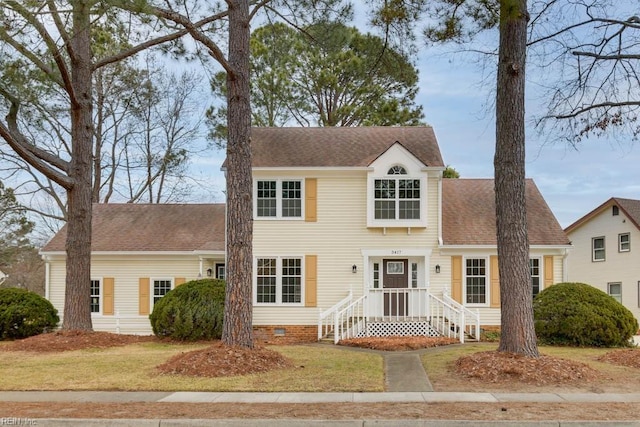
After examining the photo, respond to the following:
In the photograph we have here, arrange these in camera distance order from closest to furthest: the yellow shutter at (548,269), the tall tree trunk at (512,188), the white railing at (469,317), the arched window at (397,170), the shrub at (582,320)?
the tall tree trunk at (512,188) → the shrub at (582,320) → the white railing at (469,317) → the arched window at (397,170) → the yellow shutter at (548,269)

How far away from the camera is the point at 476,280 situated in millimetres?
20812

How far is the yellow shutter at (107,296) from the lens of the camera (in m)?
22.7

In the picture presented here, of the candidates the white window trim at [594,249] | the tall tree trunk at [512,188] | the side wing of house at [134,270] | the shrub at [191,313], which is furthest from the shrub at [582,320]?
the white window trim at [594,249]

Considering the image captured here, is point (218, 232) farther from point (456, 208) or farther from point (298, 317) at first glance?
point (456, 208)

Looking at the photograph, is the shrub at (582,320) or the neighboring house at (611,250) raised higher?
the neighboring house at (611,250)

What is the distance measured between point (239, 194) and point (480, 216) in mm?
11096

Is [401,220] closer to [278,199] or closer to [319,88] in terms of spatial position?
[278,199]

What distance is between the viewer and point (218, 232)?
2386 centimetres

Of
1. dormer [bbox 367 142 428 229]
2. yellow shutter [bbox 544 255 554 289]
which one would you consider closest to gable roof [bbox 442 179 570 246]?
yellow shutter [bbox 544 255 554 289]

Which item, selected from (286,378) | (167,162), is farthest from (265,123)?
(286,378)

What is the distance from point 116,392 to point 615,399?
772cm

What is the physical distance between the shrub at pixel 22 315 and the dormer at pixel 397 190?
10456mm

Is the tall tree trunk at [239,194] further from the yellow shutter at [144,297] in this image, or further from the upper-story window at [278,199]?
the yellow shutter at [144,297]

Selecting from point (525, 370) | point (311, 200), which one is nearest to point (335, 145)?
point (311, 200)
